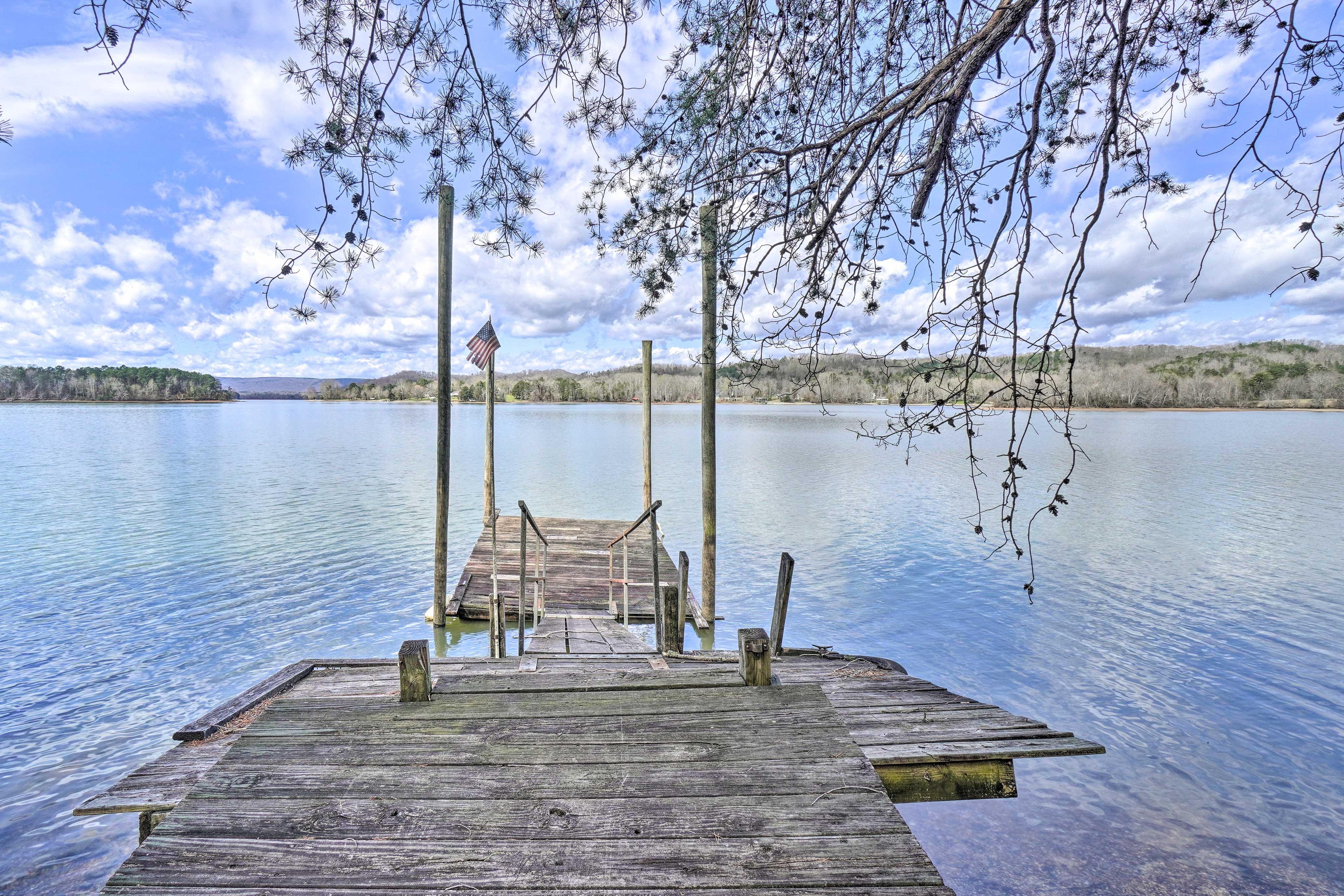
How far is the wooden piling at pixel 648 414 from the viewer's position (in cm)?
1554

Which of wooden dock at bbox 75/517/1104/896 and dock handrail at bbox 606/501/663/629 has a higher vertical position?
wooden dock at bbox 75/517/1104/896

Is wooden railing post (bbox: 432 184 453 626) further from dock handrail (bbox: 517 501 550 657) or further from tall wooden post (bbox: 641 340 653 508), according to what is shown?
tall wooden post (bbox: 641 340 653 508)

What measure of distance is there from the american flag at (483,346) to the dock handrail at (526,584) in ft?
15.4

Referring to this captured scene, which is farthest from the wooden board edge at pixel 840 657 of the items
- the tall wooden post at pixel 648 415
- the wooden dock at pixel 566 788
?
the tall wooden post at pixel 648 415

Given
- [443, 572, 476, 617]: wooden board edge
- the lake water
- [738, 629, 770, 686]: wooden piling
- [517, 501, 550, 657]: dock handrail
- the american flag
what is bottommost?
the lake water

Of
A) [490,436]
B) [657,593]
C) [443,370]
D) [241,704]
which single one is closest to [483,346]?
[490,436]

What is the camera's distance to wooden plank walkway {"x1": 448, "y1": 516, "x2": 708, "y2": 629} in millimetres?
10141

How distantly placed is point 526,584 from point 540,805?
285 inches

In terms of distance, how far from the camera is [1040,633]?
1095cm

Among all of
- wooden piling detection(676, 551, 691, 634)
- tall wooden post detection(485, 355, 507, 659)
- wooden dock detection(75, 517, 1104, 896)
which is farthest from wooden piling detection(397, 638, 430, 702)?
tall wooden post detection(485, 355, 507, 659)

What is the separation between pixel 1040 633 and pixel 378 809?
38.8 ft

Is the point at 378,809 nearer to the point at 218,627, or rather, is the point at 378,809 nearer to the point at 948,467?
the point at 218,627

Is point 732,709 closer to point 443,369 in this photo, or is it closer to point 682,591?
point 682,591

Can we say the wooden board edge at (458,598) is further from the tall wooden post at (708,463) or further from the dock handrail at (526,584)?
the tall wooden post at (708,463)
